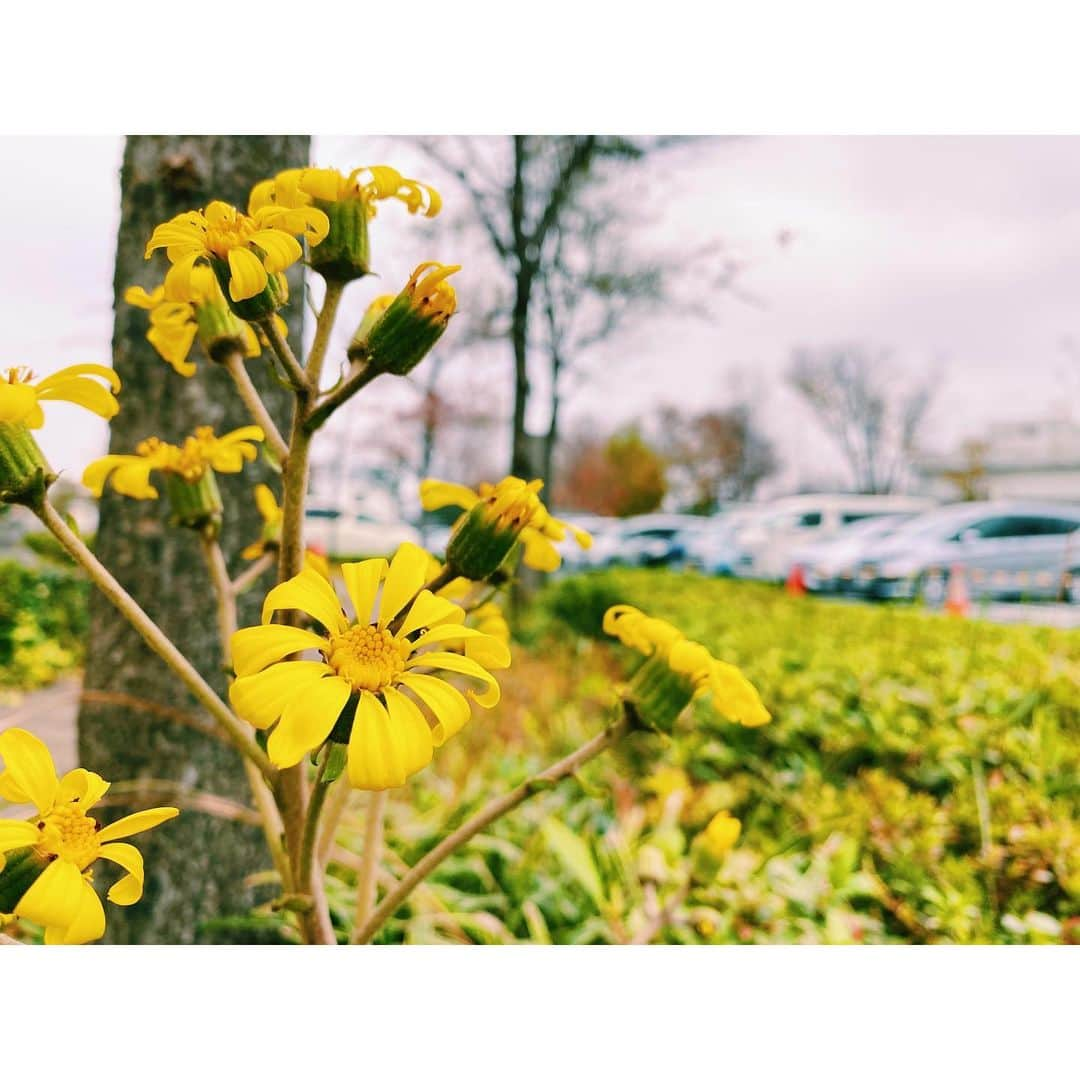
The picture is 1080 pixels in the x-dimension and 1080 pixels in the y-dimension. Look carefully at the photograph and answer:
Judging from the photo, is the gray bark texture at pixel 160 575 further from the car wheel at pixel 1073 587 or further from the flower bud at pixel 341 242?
the car wheel at pixel 1073 587

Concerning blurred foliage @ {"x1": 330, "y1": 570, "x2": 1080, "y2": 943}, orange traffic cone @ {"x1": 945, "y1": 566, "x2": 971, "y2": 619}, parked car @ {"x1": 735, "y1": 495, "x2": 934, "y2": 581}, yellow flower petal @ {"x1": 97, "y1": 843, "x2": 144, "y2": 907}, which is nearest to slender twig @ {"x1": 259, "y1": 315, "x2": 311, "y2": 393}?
yellow flower petal @ {"x1": 97, "y1": 843, "x2": 144, "y2": 907}

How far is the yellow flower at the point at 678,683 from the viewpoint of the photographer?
1.48ft

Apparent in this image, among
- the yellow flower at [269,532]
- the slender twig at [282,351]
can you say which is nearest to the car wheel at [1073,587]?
the yellow flower at [269,532]

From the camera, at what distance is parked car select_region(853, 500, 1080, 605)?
59.7 inches

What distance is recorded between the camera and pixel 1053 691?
132 cm

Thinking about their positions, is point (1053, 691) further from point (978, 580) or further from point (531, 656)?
point (531, 656)

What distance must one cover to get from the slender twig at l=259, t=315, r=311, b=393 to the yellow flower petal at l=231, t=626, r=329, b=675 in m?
0.12

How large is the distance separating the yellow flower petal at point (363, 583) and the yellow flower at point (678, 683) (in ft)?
0.50

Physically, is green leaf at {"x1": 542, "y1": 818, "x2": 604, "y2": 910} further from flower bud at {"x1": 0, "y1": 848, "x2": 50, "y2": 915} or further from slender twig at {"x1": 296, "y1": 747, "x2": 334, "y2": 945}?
flower bud at {"x1": 0, "y1": 848, "x2": 50, "y2": 915}

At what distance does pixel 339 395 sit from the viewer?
374 mm

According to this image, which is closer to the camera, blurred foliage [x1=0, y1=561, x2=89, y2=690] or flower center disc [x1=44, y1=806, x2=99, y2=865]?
flower center disc [x1=44, y1=806, x2=99, y2=865]

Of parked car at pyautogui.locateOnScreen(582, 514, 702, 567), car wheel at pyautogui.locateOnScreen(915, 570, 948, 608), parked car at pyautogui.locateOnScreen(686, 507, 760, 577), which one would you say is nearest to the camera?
car wheel at pyautogui.locateOnScreen(915, 570, 948, 608)

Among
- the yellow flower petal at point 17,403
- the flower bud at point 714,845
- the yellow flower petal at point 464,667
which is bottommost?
the flower bud at point 714,845

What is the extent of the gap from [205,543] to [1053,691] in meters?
1.35
